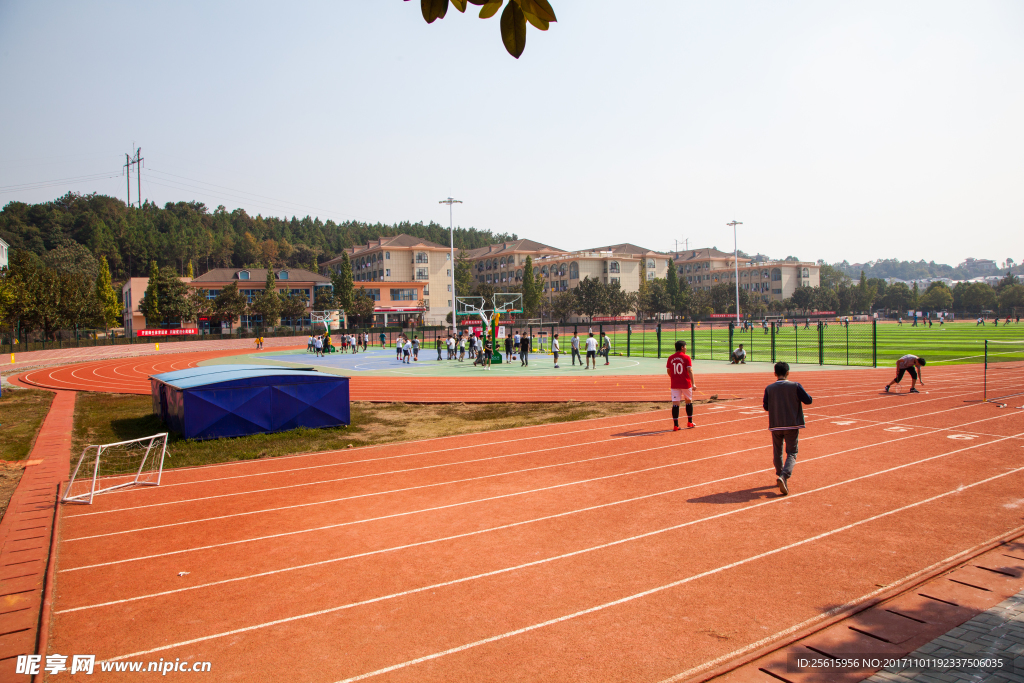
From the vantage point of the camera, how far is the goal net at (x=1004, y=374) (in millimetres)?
16859

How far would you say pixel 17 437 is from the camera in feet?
48.9

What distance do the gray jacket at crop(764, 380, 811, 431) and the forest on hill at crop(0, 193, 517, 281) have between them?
105m

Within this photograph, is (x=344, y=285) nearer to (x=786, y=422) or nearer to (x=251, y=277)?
(x=251, y=277)

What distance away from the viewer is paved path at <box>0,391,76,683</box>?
4928 millimetres

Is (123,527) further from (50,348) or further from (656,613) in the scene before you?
(50,348)

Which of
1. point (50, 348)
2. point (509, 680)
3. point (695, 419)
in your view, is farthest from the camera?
point (50, 348)

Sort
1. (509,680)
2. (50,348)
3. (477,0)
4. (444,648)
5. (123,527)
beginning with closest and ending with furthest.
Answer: (477,0) → (509,680) → (444,648) → (123,527) → (50,348)

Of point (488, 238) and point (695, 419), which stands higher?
point (488, 238)

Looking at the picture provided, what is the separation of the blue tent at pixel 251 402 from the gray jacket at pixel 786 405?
1050 cm

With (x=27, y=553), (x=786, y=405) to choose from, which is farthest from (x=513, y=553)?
(x=27, y=553)

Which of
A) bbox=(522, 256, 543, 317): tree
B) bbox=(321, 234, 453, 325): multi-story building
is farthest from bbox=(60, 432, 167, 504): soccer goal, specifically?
bbox=(522, 256, 543, 317): tree

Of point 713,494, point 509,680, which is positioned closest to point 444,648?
point 509,680

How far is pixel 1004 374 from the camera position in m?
21.8

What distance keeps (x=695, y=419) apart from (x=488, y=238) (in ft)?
480
